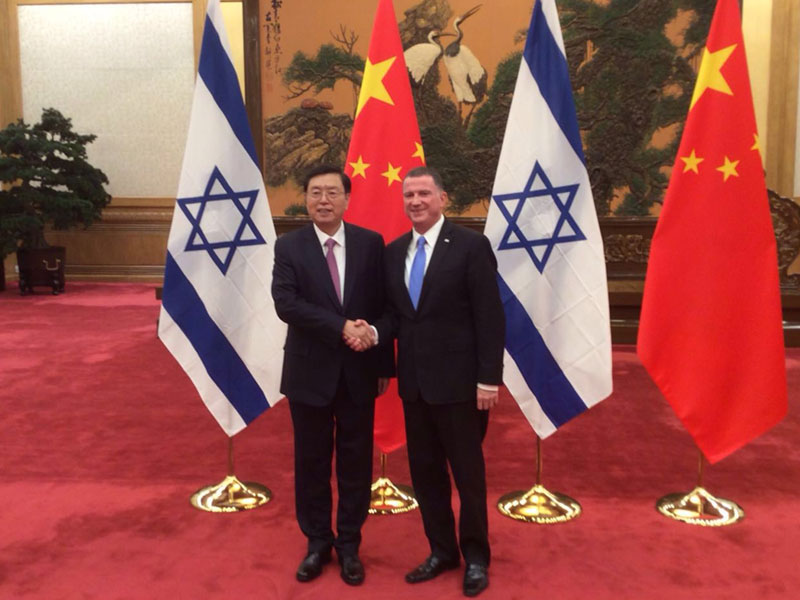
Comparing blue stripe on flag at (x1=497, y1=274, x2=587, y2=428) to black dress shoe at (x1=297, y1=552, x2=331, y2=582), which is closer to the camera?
black dress shoe at (x1=297, y1=552, x2=331, y2=582)

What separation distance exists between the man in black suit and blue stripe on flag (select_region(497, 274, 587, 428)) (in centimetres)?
75

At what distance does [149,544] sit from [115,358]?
391 cm

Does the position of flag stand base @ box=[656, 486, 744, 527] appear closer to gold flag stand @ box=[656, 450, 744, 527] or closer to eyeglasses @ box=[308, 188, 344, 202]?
gold flag stand @ box=[656, 450, 744, 527]

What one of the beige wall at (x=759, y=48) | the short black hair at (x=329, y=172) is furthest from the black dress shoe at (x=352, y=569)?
the beige wall at (x=759, y=48)

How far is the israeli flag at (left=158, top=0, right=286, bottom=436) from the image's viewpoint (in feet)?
10.8

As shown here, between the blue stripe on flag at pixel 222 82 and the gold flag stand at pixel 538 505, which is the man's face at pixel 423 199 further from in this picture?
the gold flag stand at pixel 538 505

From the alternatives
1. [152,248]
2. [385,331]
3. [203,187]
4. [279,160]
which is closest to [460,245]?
[385,331]

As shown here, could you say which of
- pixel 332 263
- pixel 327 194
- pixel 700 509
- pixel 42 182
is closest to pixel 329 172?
pixel 327 194

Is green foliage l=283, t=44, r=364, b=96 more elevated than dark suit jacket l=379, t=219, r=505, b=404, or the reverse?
green foliage l=283, t=44, r=364, b=96

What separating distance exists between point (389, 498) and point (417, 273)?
4.26 ft

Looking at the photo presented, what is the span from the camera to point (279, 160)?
8.04 m

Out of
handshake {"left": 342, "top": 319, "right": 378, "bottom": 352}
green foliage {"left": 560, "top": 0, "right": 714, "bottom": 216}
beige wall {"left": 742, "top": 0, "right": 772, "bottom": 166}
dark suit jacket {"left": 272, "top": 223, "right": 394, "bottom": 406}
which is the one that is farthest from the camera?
beige wall {"left": 742, "top": 0, "right": 772, "bottom": 166}

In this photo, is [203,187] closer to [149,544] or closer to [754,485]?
[149,544]

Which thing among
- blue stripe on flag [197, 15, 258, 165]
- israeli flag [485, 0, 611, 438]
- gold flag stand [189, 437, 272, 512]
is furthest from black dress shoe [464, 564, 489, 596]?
blue stripe on flag [197, 15, 258, 165]
